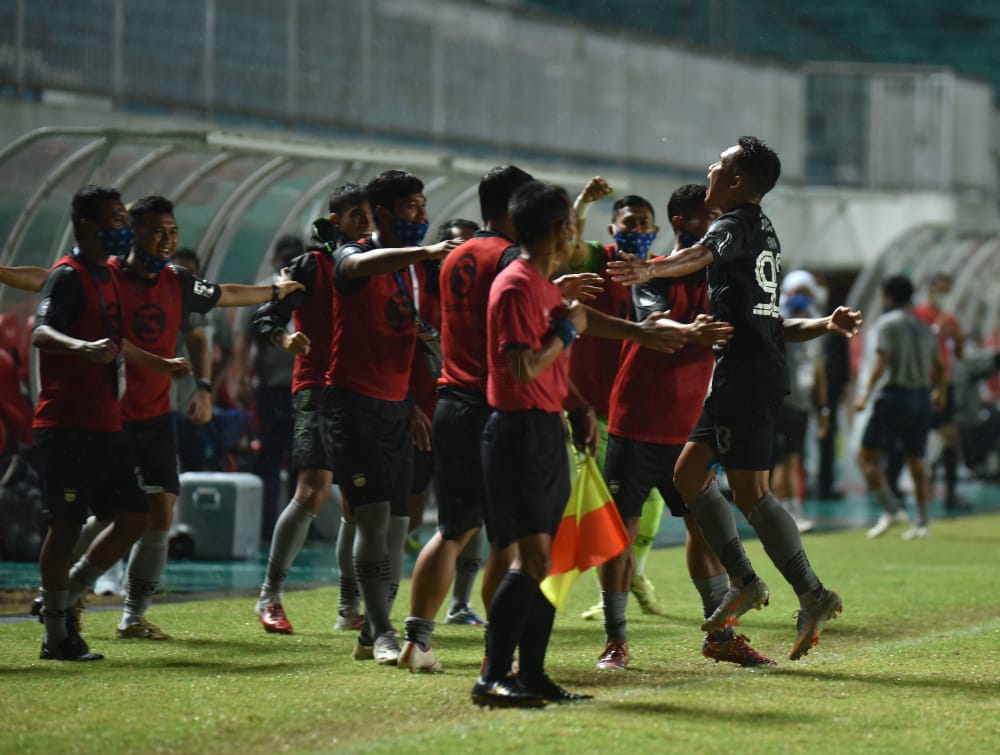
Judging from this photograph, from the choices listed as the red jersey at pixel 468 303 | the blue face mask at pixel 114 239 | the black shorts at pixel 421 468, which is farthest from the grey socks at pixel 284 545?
the red jersey at pixel 468 303

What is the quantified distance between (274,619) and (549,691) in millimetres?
2577

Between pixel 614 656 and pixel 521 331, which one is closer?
pixel 521 331

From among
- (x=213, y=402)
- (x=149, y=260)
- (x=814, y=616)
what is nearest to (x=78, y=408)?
(x=149, y=260)

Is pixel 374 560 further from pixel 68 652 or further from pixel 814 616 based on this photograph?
pixel 814 616

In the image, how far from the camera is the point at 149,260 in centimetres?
831

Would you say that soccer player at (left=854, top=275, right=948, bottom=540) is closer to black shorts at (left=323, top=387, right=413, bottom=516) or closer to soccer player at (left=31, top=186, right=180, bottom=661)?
→ black shorts at (left=323, top=387, right=413, bottom=516)

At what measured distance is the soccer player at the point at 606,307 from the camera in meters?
7.63

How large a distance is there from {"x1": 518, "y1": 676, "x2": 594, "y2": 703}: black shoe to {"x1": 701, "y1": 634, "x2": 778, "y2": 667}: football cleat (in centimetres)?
114

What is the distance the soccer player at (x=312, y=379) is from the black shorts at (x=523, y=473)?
205 centimetres

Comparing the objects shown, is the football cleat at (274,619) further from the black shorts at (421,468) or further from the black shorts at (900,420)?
the black shorts at (900,420)

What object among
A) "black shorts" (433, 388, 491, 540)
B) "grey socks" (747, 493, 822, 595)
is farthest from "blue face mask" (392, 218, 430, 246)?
"grey socks" (747, 493, 822, 595)

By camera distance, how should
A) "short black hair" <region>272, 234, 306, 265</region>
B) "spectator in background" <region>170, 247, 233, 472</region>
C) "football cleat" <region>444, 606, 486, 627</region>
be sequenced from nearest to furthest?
"football cleat" <region>444, 606, 486, 627</region>
"short black hair" <region>272, 234, 306, 265</region>
"spectator in background" <region>170, 247, 233, 472</region>

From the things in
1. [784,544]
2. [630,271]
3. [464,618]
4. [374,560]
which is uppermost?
[630,271]

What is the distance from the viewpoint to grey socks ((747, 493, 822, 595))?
24.1ft
